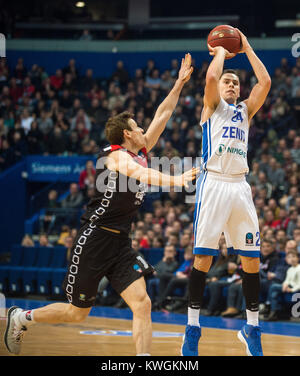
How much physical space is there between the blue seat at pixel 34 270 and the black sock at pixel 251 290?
9.99m

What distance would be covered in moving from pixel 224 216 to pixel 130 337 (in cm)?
331

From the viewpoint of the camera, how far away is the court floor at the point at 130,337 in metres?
7.62

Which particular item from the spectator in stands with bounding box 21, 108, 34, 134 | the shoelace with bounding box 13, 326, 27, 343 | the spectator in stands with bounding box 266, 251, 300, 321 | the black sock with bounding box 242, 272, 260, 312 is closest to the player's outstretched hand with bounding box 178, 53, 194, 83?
the black sock with bounding box 242, 272, 260, 312

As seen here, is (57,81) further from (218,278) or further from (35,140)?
(218,278)

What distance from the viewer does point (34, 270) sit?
1619 cm

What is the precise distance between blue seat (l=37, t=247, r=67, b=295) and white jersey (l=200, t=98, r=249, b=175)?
378 inches

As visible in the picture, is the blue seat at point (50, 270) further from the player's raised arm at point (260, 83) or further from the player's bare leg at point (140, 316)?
the player's bare leg at point (140, 316)

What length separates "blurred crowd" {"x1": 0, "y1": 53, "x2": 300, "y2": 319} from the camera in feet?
44.3

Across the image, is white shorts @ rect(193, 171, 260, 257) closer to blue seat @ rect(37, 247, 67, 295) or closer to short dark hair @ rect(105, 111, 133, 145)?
short dark hair @ rect(105, 111, 133, 145)

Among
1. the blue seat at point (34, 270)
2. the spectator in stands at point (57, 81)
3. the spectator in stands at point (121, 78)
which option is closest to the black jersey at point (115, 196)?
the blue seat at point (34, 270)

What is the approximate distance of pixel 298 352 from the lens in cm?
797

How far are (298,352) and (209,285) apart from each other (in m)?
5.33

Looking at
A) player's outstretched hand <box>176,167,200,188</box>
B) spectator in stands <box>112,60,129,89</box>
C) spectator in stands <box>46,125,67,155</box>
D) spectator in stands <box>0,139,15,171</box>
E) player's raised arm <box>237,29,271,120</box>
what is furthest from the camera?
spectator in stands <box>112,60,129,89</box>
